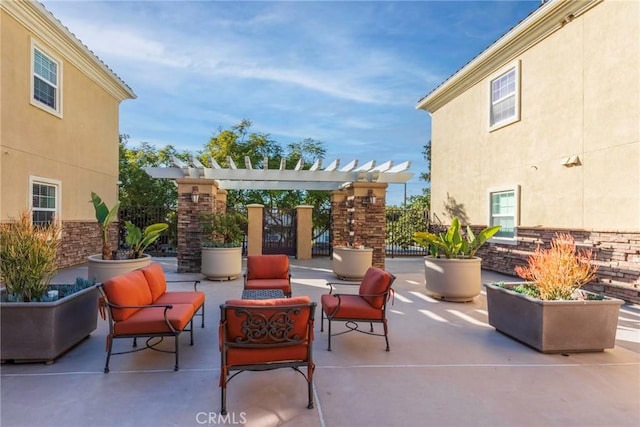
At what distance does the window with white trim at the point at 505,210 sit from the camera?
1009 cm

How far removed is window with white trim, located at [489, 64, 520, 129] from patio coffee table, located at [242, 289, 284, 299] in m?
8.58

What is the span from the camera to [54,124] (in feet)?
32.1

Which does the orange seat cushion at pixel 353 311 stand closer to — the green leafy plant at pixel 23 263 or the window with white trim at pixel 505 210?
the green leafy plant at pixel 23 263

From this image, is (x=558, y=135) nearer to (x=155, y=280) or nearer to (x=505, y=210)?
(x=505, y=210)

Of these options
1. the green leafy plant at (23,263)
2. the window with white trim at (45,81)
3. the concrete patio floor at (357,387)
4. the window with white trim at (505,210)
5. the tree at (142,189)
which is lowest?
the concrete patio floor at (357,387)

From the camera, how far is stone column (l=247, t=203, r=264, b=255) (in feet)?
42.4

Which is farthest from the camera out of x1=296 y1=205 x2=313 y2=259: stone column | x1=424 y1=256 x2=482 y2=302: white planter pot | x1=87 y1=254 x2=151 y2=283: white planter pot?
x1=296 y1=205 x2=313 y2=259: stone column

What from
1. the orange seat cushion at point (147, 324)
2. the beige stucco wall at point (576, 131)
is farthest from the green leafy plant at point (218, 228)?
the beige stucco wall at point (576, 131)

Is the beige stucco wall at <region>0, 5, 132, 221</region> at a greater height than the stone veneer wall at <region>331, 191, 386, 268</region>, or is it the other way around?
the beige stucco wall at <region>0, 5, 132, 221</region>

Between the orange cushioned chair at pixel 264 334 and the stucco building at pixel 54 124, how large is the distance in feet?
27.1

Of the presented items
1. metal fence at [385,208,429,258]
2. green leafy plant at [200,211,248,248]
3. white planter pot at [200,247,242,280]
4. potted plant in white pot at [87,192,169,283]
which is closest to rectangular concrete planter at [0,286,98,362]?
potted plant in white pot at [87,192,169,283]

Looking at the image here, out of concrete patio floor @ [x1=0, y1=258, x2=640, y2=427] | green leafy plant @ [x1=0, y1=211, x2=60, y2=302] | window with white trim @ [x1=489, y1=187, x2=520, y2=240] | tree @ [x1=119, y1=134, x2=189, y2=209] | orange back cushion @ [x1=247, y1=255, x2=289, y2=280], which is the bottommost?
concrete patio floor @ [x1=0, y1=258, x2=640, y2=427]

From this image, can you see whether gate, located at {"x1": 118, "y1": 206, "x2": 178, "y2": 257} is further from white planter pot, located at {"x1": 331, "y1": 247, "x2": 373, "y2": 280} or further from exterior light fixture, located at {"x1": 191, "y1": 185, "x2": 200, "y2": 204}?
white planter pot, located at {"x1": 331, "y1": 247, "x2": 373, "y2": 280}

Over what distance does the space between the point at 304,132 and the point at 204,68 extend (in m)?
7.85
